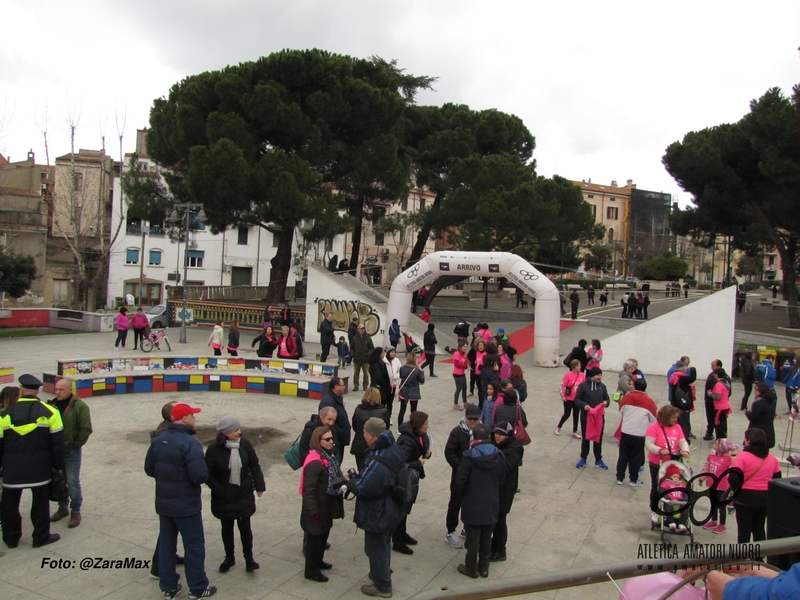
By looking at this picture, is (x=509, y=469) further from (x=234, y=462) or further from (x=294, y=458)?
(x=234, y=462)

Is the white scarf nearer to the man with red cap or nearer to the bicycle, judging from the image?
the man with red cap

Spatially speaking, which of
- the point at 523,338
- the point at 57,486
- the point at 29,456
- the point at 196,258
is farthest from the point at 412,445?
the point at 196,258

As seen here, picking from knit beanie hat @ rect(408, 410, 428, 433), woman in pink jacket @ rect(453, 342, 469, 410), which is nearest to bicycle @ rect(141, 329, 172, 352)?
woman in pink jacket @ rect(453, 342, 469, 410)

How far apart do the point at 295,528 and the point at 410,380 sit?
4547mm

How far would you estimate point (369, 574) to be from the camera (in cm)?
561

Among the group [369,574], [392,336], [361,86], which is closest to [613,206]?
[361,86]

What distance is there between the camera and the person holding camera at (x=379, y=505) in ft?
16.9

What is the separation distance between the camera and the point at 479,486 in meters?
5.55

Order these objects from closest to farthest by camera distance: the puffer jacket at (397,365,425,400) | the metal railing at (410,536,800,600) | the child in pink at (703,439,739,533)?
the metal railing at (410,536,800,600), the child in pink at (703,439,739,533), the puffer jacket at (397,365,425,400)

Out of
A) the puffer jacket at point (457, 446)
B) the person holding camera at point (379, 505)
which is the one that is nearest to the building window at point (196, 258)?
the puffer jacket at point (457, 446)

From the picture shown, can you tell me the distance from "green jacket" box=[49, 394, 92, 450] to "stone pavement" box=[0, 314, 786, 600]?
0.94 meters

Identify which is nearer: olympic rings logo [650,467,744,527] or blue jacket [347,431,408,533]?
blue jacket [347,431,408,533]

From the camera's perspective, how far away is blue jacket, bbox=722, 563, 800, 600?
7.16 feet

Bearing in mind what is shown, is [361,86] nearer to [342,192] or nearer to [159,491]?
[342,192]
